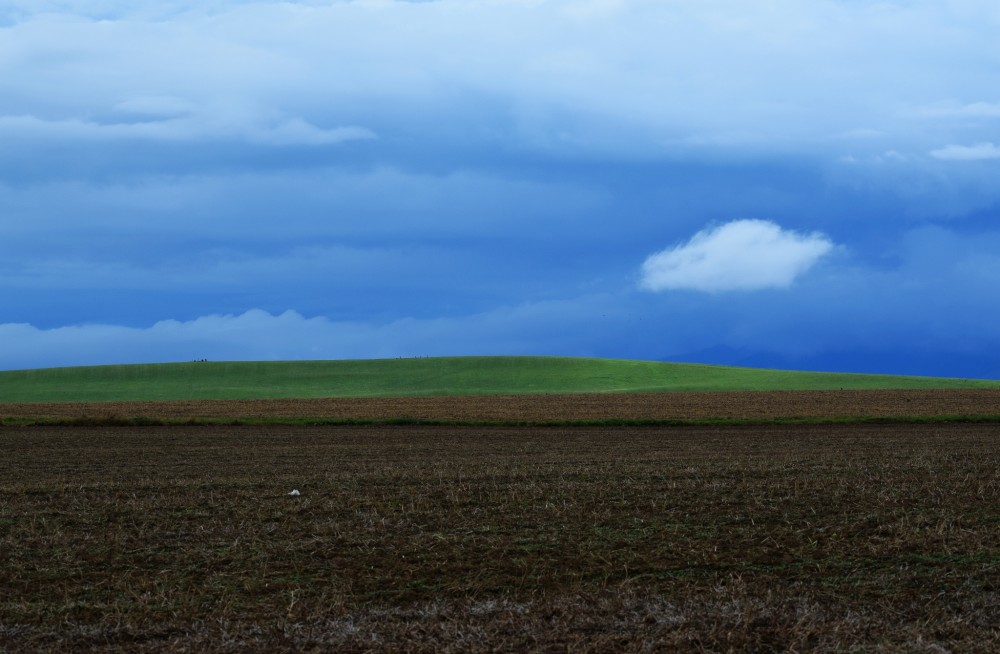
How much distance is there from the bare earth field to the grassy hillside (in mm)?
47084

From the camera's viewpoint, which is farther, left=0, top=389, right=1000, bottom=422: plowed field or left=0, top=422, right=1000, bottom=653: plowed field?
left=0, top=389, right=1000, bottom=422: plowed field

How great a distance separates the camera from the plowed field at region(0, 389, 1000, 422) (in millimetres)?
38625

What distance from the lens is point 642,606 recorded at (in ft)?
28.6

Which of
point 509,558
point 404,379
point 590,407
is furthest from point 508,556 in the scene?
point 404,379

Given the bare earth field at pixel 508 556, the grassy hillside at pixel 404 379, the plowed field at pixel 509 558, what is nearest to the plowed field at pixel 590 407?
the grassy hillside at pixel 404 379

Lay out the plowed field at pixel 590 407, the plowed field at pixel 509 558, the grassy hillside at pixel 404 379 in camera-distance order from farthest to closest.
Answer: the grassy hillside at pixel 404 379
the plowed field at pixel 590 407
the plowed field at pixel 509 558

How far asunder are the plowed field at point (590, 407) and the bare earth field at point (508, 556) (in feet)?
61.8

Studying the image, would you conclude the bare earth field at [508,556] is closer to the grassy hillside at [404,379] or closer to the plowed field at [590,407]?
the plowed field at [590,407]

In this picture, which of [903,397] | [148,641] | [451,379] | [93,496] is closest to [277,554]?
[148,641]

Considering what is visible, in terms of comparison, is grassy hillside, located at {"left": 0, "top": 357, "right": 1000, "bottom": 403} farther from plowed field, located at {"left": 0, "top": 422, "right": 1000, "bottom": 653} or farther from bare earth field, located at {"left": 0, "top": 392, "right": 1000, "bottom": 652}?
plowed field, located at {"left": 0, "top": 422, "right": 1000, "bottom": 653}

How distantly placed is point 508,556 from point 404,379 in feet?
217

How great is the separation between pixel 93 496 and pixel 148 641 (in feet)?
25.0

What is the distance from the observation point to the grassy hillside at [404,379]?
67.9 m

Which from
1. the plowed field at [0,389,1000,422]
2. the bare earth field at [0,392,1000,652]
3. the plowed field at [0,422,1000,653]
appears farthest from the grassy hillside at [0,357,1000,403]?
the plowed field at [0,422,1000,653]
